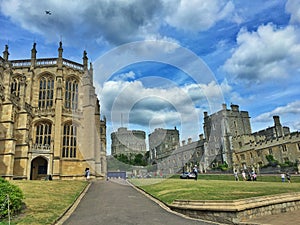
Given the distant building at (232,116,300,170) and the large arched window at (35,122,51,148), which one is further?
the distant building at (232,116,300,170)

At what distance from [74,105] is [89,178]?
12824 mm

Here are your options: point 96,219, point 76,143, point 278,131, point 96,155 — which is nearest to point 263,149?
point 278,131

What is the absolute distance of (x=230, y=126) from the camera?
221 ft

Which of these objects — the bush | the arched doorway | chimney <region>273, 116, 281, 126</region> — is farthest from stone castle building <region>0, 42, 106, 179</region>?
Answer: chimney <region>273, 116, 281, 126</region>

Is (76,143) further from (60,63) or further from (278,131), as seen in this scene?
(278,131)

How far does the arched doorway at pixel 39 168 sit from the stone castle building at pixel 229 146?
38.2 m

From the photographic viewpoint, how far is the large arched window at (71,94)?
4025 cm

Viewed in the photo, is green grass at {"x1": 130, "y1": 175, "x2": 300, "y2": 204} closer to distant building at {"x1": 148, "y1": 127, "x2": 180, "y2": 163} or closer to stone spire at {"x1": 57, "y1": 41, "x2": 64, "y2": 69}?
stone spire at {"x1": 57, "y1": 41, "x2": 64, "y2": 69}

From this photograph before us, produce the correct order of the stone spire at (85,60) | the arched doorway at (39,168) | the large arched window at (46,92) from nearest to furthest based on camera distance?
1. the arched doorway at (39,168)
2. the large arched window at (46,92)
3. the stone spire at (85,60)

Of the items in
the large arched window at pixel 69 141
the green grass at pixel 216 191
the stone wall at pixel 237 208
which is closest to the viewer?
the stone wall at pixel 237 208

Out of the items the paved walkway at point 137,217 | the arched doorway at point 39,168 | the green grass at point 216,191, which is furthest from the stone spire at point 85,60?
the paved walkway at point 137,217

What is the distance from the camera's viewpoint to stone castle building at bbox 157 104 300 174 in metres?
51.2

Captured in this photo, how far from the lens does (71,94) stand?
40781mm

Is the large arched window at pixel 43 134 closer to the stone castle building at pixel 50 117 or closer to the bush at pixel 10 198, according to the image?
the stone castle building at pixel 50 117
